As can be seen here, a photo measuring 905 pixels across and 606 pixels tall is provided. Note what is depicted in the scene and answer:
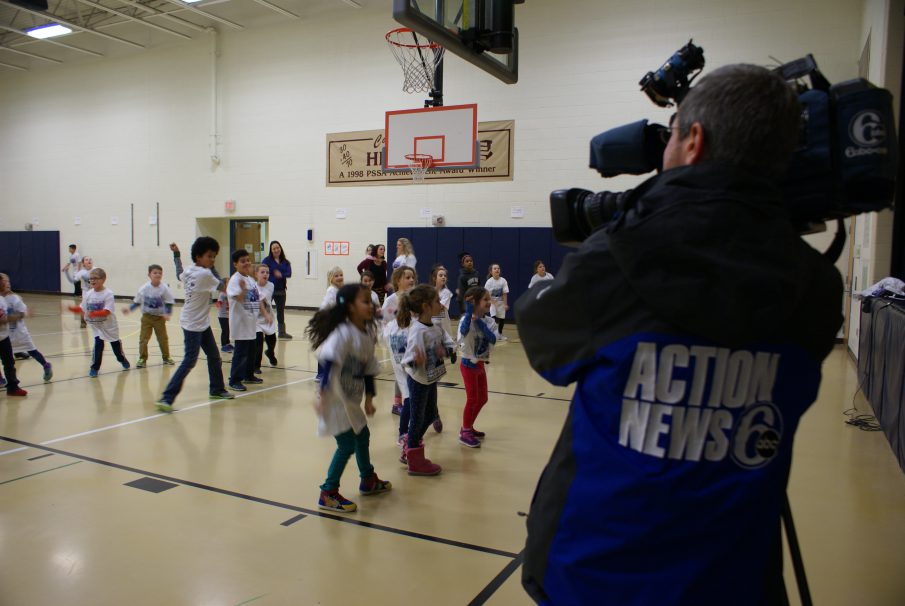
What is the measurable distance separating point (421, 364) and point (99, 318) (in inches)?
227

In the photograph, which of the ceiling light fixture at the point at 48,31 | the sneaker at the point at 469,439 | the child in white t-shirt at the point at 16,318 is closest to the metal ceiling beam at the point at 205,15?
the ceiling light fixture at the point at 48,31

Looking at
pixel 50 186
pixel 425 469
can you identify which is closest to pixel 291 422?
pixel 425 469

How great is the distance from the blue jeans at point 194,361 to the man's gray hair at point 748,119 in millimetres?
6264

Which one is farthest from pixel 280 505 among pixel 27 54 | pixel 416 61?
pixel 27 54

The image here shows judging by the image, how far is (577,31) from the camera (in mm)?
13391

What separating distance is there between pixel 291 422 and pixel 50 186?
64.5ft

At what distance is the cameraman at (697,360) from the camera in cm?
103

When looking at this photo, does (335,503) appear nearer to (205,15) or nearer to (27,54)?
(205,15)

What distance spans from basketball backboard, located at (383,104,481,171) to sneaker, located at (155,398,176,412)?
8.18 metres

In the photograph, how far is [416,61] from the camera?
425 inches

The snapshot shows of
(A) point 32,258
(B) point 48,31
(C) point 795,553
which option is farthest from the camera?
(A) point 32,258

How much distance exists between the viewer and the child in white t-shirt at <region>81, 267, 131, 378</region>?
8117mm

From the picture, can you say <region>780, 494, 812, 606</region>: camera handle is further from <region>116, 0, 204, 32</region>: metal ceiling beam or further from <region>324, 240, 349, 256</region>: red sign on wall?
<region>116, 0, 204, 32</region>: metal ceiling beam

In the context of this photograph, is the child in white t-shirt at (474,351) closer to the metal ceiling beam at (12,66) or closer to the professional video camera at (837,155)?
the professional video camera at (837,155)
